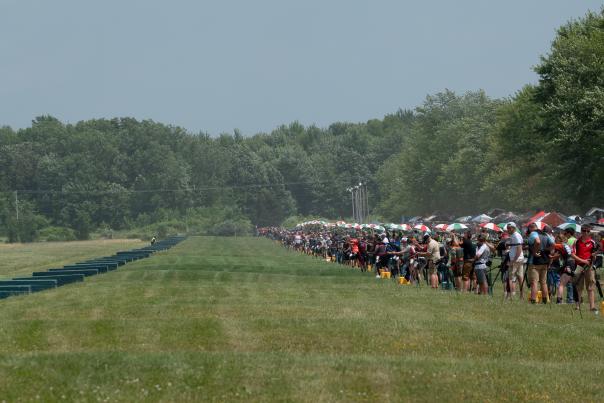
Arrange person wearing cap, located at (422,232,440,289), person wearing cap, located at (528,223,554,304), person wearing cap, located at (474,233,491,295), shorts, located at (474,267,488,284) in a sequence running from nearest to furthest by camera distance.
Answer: person wearing cap, located at (528,223,554,304)
person wearing cap, located at (474,233,491,295)
shorts, located at (474,267,488,284)
person wearing cap, located at (422,232,440,289)

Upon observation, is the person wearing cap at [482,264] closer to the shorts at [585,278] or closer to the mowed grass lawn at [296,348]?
the mowed grass lawn at [296,348]

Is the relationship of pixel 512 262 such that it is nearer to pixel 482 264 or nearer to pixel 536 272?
pixel 536 272

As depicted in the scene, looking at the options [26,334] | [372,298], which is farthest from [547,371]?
[372,298]

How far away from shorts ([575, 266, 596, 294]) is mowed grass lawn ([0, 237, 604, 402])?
661 millimetres

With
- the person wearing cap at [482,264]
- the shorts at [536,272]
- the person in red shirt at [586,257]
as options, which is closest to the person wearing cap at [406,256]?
the person wearing cap at [482,264]

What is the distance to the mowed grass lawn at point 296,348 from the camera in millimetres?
14820

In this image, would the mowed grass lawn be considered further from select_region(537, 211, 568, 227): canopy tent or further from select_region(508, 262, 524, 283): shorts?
select_region(537, 211, 568, 227): canopy tent

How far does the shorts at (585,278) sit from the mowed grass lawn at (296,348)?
661 mm

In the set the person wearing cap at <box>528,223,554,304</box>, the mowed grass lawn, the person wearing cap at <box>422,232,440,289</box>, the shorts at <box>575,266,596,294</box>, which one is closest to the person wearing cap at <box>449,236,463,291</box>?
the person wearing cap at <box>422,232,440,289</box>

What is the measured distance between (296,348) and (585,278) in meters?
9.78

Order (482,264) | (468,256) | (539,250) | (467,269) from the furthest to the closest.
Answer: (467,269), (468,256), (482,264), (539,250)

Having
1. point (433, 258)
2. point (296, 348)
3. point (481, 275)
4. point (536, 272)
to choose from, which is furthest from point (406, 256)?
point (296, 348)

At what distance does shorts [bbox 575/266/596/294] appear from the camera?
26689mm

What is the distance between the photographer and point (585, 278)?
2684cm
